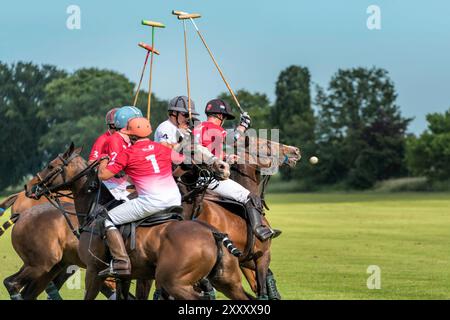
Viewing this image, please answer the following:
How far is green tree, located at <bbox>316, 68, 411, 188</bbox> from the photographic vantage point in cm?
9662

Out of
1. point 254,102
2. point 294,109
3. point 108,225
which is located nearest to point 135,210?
point 108,225

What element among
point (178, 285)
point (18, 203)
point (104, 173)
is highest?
point (104, 173)

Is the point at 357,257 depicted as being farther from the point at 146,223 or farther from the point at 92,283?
the point at 146,223

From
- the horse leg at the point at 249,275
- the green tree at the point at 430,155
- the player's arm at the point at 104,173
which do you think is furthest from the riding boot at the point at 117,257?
the green tree at the point at 430,155

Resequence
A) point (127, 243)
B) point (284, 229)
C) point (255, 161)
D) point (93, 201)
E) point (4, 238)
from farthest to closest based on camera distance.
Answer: point (284, 229)
point (4, 238)
point (255, 161)
point (93, 201)
point (127, 243)

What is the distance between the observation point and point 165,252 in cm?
954

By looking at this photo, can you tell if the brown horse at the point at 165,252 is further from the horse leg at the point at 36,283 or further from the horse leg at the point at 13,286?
the horse leg at the point at 13,286

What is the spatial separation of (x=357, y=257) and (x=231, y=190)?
11.7m

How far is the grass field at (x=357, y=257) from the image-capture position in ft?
53.3

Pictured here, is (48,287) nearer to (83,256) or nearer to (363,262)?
(83,256)

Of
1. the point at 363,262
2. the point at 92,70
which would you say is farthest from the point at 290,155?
the point at 92,70

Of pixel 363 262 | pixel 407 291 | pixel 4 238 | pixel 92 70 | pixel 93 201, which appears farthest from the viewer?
pixel 92 70

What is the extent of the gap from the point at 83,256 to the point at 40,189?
119 cm

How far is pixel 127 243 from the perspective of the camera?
395 inches
